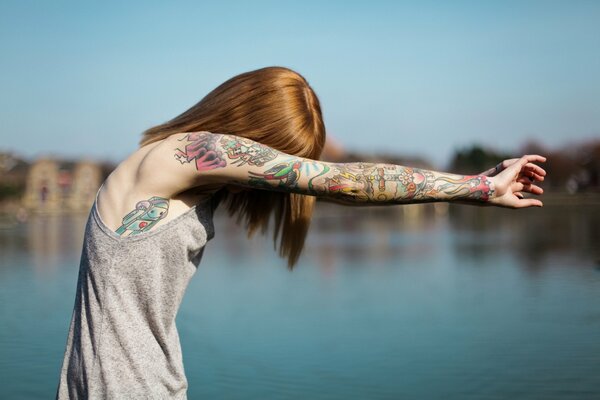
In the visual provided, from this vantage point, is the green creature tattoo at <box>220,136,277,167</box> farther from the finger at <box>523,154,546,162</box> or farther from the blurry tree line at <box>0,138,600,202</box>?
the blurry tree line at <box>0,138,600,202</box>

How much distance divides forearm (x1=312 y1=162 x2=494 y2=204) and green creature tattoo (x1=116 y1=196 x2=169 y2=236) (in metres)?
0.28

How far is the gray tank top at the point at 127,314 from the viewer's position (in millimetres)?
1309

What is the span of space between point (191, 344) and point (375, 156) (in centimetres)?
6967

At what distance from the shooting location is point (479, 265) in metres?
13.9

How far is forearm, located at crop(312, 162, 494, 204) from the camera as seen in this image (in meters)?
1.39

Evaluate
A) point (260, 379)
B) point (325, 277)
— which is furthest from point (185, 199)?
point (325, 277)

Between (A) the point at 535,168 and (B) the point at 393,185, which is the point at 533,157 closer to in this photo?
(A) the point at 535,168

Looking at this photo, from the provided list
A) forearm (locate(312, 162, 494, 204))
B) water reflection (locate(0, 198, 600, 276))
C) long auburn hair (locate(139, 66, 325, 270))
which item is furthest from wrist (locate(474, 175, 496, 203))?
water reflection (locate(0, 198, 600, 276))

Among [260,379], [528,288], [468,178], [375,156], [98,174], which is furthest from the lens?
[375,156]

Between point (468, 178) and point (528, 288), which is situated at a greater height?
point (468, 178)

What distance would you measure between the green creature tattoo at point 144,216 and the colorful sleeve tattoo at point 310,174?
9 centimetres

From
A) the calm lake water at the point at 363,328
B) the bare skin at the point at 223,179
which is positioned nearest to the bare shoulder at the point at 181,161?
the bare skin at the point at 223,179

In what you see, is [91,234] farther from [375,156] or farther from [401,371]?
[375,156]

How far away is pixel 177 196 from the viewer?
55.1 inches
